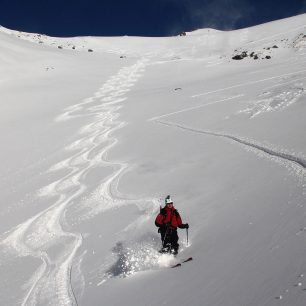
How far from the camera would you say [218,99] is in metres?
29.4

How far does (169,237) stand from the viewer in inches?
441

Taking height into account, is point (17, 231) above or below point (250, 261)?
below

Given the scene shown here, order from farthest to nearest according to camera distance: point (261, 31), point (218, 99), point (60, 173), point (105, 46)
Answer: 1. point (105, 46)
2. point (261, 31)
3. point (218, 99)
4. point (60, 173)

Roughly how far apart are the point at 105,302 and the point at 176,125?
16.2m

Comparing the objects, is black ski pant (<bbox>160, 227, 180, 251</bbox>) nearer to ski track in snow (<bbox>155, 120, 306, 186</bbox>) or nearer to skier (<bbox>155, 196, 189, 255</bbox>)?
skier (<bbox>155, 196, 189, 255</bbox>)

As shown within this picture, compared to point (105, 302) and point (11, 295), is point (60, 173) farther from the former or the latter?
point (105, 302)

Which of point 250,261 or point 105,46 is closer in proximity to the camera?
point 250,261

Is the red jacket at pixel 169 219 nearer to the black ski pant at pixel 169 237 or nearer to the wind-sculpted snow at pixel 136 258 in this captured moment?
the black ski pant at pixel 169 237

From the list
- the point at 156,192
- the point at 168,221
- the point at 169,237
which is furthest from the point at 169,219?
the point at 156,192

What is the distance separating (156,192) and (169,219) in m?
5.08

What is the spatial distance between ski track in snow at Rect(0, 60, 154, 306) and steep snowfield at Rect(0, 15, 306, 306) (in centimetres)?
5

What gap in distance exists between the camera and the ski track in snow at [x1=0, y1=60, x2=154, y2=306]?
11762 mm

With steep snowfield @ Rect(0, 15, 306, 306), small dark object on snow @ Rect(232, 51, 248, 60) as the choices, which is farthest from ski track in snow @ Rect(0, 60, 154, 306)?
small dark object on snow @ Rect(232, 51, 248, 60)

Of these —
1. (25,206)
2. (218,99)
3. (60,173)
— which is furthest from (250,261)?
(218,99)
